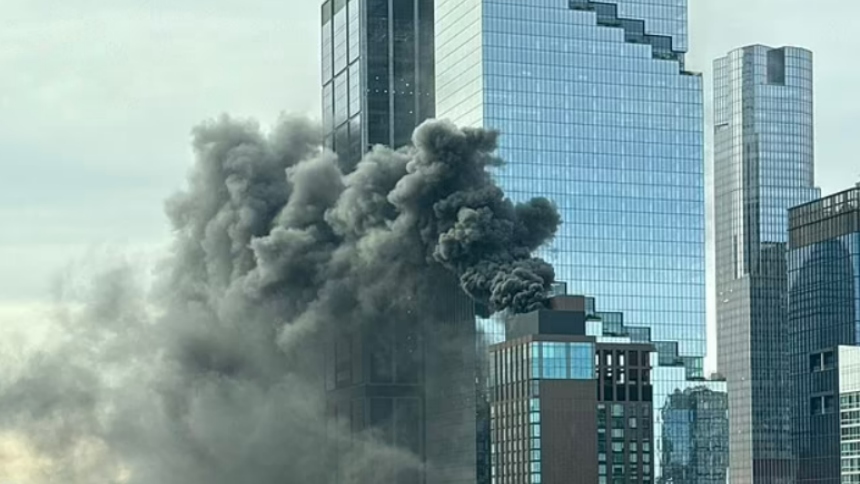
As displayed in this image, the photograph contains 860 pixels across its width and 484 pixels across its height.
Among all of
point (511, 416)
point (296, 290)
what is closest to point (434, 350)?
point (296, 290)

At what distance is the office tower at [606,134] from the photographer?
156 meters

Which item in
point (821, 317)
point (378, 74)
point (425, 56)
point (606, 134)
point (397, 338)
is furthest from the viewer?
point (821, 317)

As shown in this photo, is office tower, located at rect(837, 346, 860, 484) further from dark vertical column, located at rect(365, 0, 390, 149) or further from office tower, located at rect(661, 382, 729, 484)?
dark vertical column, located at rect(365, 0, 390, 149)

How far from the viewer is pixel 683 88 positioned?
160125mm

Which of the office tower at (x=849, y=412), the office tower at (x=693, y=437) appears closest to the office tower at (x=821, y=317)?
the office tower at (x=849, y=412)

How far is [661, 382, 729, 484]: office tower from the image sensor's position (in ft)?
515

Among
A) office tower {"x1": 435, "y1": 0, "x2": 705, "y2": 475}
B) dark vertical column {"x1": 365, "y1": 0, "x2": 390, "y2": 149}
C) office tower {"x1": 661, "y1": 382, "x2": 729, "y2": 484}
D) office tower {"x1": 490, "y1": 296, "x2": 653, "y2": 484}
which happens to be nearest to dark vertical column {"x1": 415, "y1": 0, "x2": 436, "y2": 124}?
dark vertical column {"x1": 365, "y1": 0, "x2": 390, "y2": 149}

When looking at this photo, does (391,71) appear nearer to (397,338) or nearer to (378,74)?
(378,74)

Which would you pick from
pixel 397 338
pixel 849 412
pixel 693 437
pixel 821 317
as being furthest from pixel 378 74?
pixel 849 412

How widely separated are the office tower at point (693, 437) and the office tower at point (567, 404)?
76.8ft

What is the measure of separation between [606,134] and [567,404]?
3755cm

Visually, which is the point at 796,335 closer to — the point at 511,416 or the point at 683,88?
the point at 683,88

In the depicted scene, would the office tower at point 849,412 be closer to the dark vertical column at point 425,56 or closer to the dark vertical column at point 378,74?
the dark vertical column at point 425,56

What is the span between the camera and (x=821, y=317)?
17400cm
